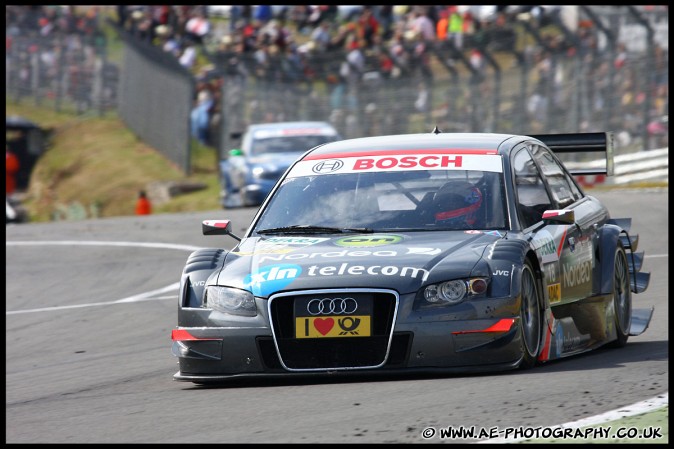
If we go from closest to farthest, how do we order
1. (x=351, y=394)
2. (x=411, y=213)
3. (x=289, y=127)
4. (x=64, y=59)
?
A: (x=351, y=394), (x=411, y=213), (x=289, y=127), (x=64, y=59)

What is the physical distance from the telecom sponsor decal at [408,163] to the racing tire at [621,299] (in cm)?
107

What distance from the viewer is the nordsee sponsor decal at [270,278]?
661 centimetres

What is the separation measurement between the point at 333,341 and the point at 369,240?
80 cm

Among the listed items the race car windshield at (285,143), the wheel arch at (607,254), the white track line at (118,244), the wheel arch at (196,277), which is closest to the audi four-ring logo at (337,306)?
the wheel arch at (196,277)

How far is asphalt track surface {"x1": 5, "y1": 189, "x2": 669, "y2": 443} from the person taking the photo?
5.26 m

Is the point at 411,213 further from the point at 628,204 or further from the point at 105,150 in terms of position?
the point at 105,150

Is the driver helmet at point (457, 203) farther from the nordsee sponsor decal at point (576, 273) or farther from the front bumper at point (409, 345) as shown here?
the front bumper at point (409, 345)

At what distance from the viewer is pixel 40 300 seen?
1267 cm

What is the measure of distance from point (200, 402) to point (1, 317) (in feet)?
18.6

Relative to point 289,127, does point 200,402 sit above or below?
below

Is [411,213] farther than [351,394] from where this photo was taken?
Yes

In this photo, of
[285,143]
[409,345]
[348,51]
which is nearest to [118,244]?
[285,143]

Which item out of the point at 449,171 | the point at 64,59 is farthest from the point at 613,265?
the point at 64,59

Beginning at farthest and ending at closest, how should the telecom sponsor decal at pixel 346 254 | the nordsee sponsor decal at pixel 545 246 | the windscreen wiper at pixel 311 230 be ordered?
1. the windscreen wiper at pixel 311 230
2. the nordsee sponsor decal at pixel 545 246
3. the telecom sponsor decal at pixel 346 254
